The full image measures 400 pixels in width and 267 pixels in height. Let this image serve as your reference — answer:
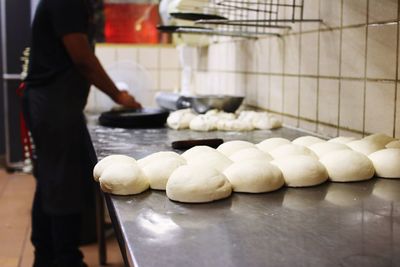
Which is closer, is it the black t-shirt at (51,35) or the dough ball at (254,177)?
the dough ball at (254,177)

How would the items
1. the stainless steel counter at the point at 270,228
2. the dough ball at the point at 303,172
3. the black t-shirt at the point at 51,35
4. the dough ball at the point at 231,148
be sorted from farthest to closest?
the black t-shirt at the point at 51,35, the dough ball at the point at 231,148, the dough ball at the point at 303,172, the stainless steel counter at the point at 270,228

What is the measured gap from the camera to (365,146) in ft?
4.10

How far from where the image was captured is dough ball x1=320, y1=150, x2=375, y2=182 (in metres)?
1.09

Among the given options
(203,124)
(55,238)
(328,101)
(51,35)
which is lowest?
(55,238)

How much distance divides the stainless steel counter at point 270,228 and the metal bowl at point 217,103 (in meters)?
1.20

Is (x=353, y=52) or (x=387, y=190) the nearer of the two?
(x=387, y=190)

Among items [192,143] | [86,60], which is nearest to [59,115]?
[86,60]

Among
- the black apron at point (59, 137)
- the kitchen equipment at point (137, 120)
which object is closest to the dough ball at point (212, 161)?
the kitchen equipment at point (137, 120)

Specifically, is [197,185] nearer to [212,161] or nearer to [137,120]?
[212,161]

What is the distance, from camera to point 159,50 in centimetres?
384

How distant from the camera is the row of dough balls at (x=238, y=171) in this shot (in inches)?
Result: 37.4

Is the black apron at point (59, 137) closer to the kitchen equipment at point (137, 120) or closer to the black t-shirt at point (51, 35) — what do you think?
the black t-shirt at point (51, 35)

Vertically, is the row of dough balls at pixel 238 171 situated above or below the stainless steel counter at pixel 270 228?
above

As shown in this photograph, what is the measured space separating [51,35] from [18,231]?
4.99ft
